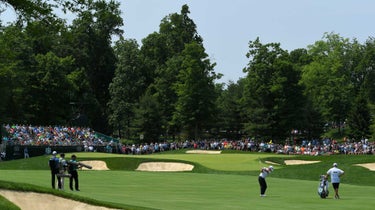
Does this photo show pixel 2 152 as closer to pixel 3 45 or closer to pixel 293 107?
pixel 3 45

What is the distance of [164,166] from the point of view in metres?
57.2

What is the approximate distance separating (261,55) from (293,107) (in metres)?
10.2

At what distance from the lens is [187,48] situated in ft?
331

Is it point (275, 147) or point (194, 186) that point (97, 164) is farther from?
point (275, 147)

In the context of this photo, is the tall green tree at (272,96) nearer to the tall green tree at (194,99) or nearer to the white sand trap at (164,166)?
the tall green tree at (194,99)

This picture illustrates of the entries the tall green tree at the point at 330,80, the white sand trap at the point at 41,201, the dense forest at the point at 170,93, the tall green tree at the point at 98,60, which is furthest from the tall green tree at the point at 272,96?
the white sand trap at the point at 41,201

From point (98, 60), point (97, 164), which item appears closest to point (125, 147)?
point (97, 164)

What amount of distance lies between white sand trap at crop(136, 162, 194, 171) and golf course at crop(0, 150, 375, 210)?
9 cm

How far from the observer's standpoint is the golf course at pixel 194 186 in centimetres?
2242

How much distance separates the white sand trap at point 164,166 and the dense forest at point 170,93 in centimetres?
2698

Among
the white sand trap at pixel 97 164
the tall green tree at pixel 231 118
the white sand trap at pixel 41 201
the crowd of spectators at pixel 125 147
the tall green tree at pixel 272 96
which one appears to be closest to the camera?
the white sand trap at pixel 41 201

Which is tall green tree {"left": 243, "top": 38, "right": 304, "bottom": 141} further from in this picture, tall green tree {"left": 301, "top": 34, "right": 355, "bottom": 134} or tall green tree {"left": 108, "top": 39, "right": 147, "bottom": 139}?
tall green tree {"left": 108, "top": 39, "right": 147, "bottom": 139}

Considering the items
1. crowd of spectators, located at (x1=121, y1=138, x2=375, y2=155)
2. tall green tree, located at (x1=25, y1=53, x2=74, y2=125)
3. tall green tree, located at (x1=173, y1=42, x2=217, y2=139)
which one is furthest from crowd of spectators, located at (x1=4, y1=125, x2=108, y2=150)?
tall green tree, located at (x1=25, y1=53, x2=74, y2=125)

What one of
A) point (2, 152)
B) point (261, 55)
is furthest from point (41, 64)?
point (2, 152)
